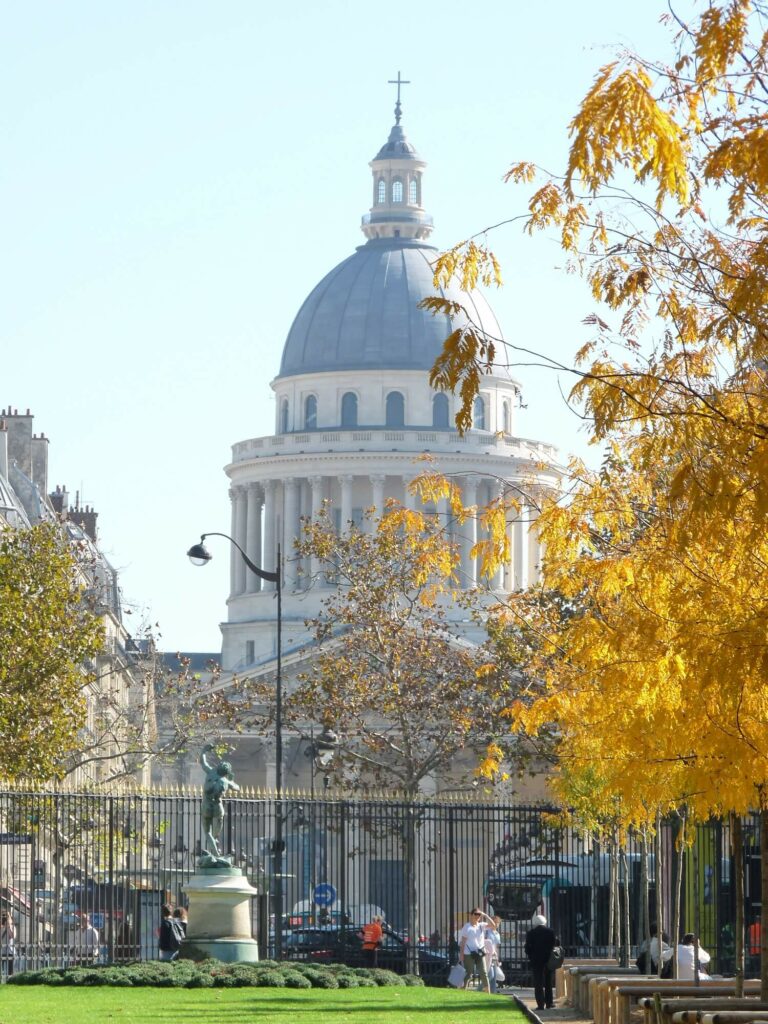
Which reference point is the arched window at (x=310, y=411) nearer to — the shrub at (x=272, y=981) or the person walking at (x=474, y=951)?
the person walking at (x=474, y=951)

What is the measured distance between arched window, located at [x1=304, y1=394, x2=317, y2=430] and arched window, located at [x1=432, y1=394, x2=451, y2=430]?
21.4ft

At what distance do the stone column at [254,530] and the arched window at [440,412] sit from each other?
10.2 metres

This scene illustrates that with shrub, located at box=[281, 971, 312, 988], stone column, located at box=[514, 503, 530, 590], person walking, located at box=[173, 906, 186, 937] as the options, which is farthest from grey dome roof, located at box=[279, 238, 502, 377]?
shrub, located at box=[281, 971, 312, 988]

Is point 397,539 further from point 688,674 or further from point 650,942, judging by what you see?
point 688,674

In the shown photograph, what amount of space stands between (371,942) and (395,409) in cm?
8651

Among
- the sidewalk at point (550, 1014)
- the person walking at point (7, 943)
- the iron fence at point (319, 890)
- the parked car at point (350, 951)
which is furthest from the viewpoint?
the parked car at point (350, 951)

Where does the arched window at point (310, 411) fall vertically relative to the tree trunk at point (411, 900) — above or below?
A: above

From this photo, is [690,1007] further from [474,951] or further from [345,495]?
[345,495]

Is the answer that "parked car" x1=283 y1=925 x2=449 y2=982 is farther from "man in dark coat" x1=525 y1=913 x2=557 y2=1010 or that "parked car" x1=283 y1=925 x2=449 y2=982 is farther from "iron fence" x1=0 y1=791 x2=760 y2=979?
"man in dark coat" x1=525 y1=913 x2=557 y2=1010

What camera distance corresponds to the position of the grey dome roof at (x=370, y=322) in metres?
124

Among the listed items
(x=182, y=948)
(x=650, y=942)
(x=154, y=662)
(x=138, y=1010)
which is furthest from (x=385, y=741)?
(x=138, y=1010)

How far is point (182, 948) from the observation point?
35000 millimetres

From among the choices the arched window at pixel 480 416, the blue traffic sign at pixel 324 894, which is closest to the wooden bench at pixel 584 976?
the blue traffic sign at pixel 324 894

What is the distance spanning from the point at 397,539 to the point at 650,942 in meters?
25.7
